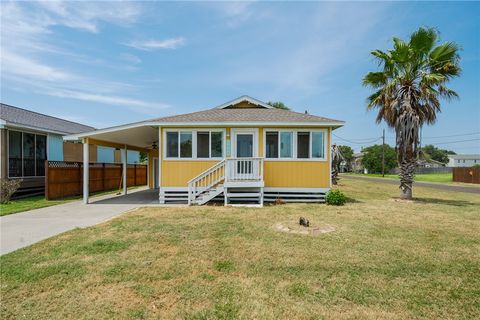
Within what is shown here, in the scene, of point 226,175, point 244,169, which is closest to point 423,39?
point 244,169

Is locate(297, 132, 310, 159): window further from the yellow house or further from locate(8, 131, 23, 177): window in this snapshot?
locate(8, 131, 23, 177): window

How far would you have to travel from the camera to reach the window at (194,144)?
34.8 feet

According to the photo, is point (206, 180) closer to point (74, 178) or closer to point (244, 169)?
point (244, 169)

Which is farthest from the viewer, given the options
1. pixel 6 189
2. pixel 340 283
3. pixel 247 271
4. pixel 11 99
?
pixel 11 99

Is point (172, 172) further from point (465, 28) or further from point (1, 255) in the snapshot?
point (465, 28)

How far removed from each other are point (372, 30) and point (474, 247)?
1126 centimetres

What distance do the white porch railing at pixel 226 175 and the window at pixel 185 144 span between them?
1.16m

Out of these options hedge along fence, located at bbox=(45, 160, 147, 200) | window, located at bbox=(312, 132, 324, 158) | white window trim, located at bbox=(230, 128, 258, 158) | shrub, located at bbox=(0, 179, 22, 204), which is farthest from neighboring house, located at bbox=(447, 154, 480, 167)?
shrub, located at bbox=(0, 179, 22, 204)

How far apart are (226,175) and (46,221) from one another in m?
5.74

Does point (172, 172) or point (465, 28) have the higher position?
point (465, 28)

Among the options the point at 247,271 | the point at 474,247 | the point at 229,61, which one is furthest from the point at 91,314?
the point at 229,61

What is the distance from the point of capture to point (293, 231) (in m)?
5.84

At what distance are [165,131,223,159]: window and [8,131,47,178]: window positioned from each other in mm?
7377

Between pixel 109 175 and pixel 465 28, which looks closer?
pixel 465 28
